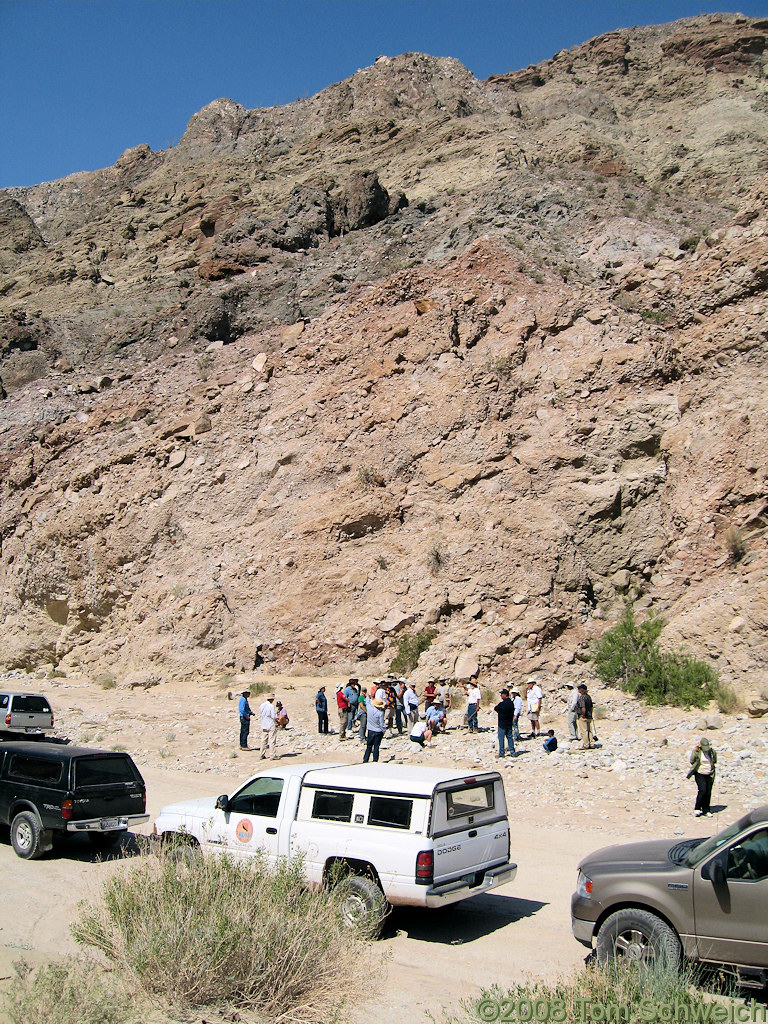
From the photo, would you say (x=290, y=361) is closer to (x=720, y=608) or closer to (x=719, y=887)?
(x=720, y=608)

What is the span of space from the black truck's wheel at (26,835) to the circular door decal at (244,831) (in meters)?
3.08

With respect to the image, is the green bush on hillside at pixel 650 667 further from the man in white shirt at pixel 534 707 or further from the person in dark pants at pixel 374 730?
the person in dark pants at pixel 374 730

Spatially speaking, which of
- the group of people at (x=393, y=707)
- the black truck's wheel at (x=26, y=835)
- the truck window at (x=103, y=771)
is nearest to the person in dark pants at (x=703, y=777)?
the group of people at (x=393, y=707)

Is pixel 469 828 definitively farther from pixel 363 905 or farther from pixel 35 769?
pixel 35 769

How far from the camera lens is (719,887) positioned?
5.75 metres

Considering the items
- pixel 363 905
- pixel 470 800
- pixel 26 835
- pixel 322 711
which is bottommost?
pixel 26 835

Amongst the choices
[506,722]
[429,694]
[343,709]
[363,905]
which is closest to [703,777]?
[506,722]

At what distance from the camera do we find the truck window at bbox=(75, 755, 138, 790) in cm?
1002

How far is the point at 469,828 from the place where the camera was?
754cm

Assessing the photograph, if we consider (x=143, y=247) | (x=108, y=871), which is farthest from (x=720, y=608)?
(x=143, y=247)

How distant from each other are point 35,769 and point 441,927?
581 cm

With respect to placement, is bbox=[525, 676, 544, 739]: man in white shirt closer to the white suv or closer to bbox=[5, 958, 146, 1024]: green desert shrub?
the white suv

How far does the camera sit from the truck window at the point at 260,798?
8.31 m

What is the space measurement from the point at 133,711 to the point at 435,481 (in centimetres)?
1026
